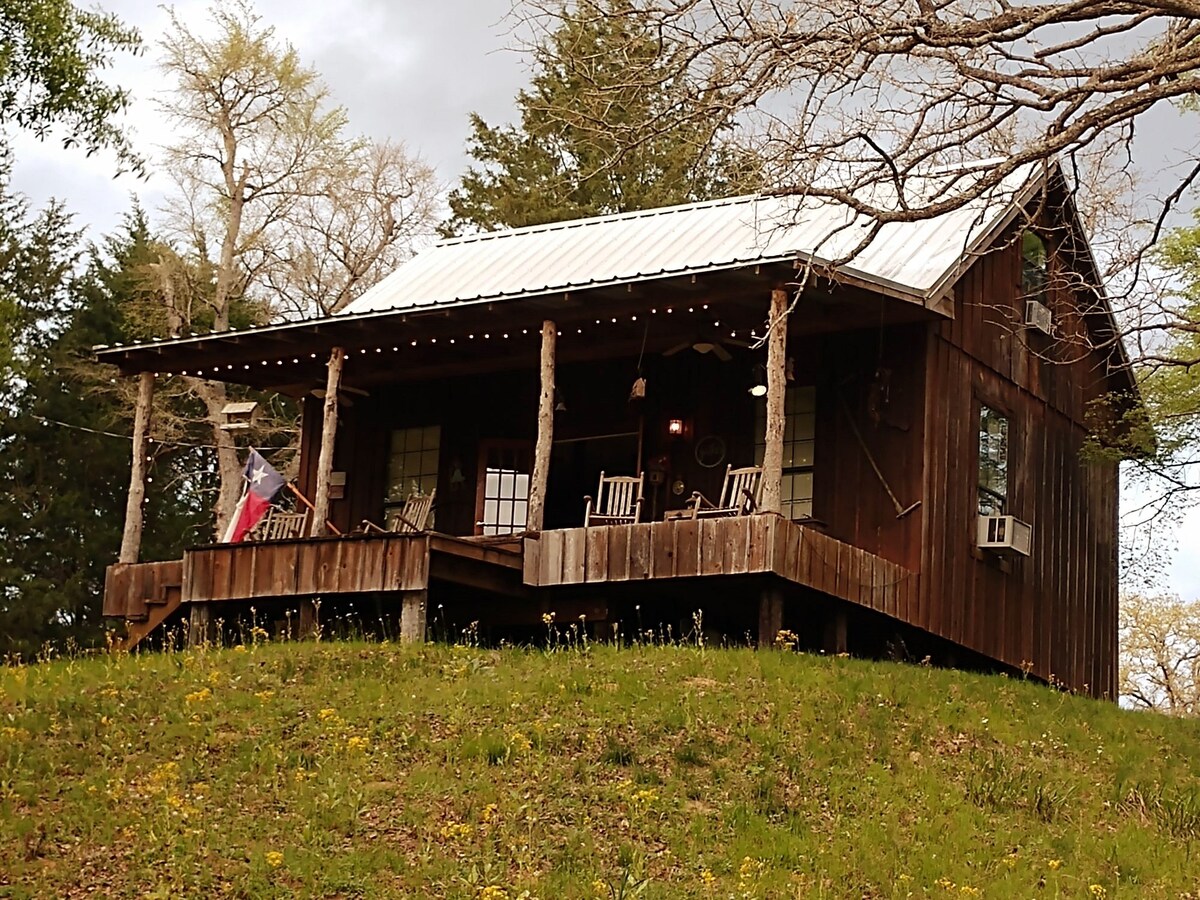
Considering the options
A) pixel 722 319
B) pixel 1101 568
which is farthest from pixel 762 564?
pixel 1101 568

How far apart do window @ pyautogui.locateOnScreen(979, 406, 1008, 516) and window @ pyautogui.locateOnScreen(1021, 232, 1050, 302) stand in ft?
6.68

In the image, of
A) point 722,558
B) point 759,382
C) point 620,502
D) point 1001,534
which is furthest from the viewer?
point 759,382

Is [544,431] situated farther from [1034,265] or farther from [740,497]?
[1034,265]

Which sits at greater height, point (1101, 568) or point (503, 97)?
point (503, 97)

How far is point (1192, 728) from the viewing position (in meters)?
18.8

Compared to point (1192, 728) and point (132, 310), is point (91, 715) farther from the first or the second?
point (132, 310)

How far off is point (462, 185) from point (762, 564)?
24454mm

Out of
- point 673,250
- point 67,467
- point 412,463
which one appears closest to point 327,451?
point 412,463

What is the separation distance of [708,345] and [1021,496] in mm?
4811

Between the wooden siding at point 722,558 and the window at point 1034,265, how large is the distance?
550 cm

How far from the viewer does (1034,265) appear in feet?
81.2

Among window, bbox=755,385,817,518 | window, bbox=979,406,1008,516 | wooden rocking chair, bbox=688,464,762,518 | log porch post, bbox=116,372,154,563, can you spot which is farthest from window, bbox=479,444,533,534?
window, bbox=979,406,1008,516

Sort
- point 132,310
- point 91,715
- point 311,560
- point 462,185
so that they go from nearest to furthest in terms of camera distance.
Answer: point 91,715, point 311,560, point 132,310, point 462,185

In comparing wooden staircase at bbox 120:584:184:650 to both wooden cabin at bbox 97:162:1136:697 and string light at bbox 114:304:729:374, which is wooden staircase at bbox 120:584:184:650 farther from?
string light at bbox 114:304:729:374
